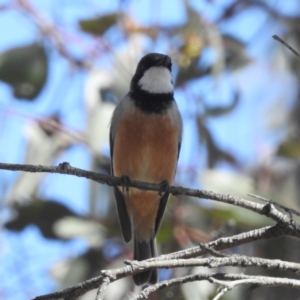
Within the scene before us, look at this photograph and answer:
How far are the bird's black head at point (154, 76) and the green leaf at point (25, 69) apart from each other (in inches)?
38.4

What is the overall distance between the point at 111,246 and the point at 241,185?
3.13ft

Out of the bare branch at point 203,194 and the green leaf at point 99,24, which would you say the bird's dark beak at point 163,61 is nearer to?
the green leaf at point 99,24

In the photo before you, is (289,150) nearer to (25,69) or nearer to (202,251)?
(25,69)

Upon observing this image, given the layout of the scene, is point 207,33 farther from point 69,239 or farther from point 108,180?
point 108,180

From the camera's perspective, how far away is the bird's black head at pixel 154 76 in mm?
3700

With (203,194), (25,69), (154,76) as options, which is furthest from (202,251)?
(25,69)

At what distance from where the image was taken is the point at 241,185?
13.3 ft

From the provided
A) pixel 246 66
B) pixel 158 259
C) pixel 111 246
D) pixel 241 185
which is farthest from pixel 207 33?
pixel 158 259

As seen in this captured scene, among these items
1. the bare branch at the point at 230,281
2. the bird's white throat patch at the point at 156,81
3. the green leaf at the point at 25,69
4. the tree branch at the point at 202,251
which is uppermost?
the green leaf at the point at 25,69

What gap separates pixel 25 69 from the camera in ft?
15.0

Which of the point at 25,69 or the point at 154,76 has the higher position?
the point at 25,69

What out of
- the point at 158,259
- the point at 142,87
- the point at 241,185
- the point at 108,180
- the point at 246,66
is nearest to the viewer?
the point at 158,259

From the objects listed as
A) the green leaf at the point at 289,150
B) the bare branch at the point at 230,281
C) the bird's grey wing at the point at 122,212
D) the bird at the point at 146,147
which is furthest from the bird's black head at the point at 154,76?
the bare branch at the point at 230,281

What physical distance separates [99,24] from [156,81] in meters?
1.17
